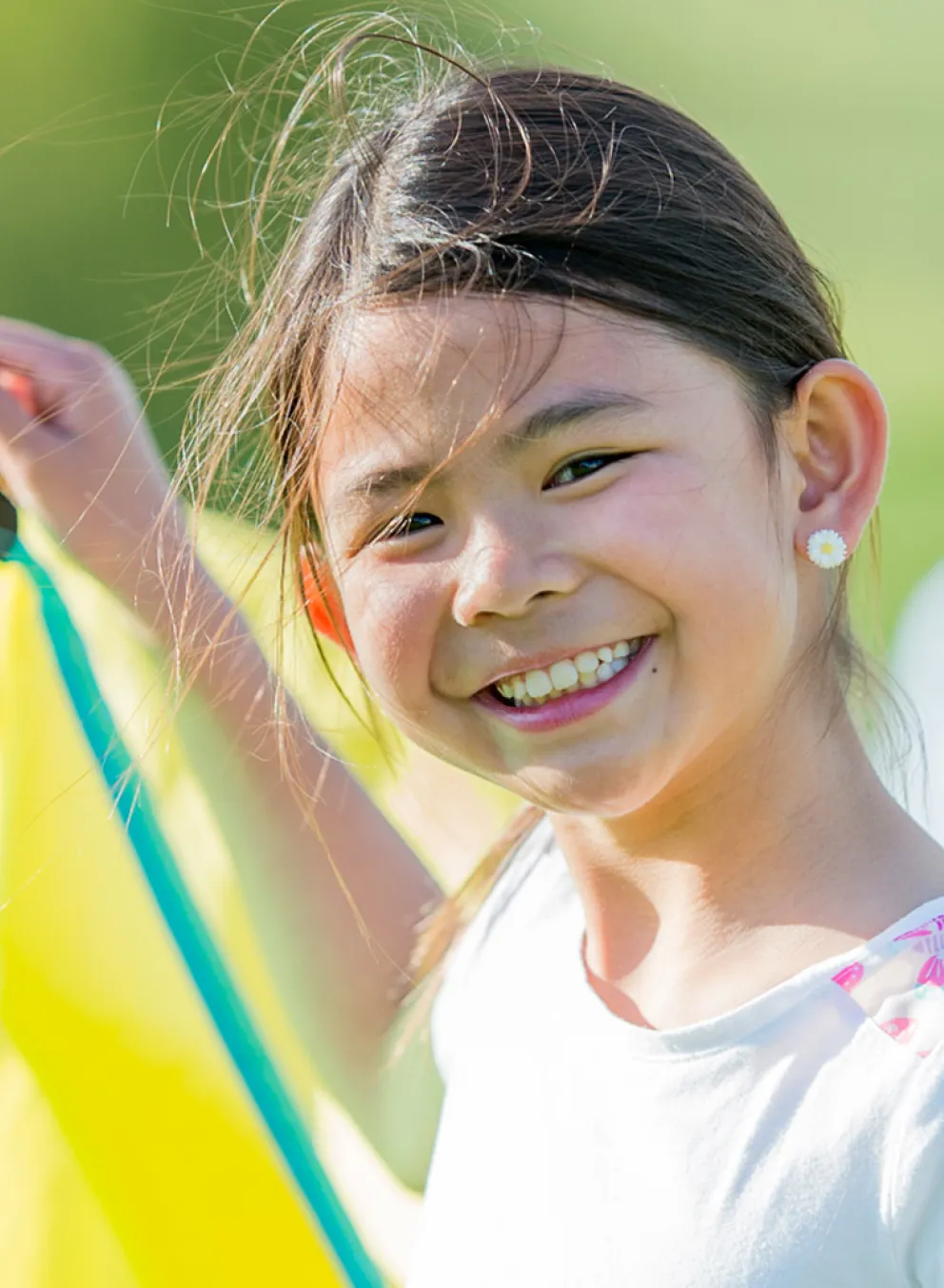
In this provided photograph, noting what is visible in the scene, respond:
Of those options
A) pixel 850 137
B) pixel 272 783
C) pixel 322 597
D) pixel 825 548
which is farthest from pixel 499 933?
pixel 850 137

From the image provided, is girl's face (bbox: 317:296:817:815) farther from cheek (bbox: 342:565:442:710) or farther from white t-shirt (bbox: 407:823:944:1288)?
white t-shirt (bbox: 407:823:944:1288)

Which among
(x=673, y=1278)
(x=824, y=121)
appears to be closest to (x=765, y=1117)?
(x=673, y=1278)

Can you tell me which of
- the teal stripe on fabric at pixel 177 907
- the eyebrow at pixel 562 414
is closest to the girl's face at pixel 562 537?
the eyebrow at pixel 562 414

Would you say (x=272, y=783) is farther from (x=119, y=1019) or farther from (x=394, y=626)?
(x=394, y=626)

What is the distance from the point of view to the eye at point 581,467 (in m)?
0.72

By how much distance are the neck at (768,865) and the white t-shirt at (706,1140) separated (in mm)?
26

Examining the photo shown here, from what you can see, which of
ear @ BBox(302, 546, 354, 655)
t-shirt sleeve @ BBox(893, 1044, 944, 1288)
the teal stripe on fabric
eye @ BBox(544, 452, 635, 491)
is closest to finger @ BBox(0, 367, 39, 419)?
the teal stripe on fabric

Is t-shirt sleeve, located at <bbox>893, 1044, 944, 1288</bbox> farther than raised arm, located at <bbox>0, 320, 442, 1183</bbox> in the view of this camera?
No

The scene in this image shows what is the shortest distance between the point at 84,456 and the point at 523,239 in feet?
1.41

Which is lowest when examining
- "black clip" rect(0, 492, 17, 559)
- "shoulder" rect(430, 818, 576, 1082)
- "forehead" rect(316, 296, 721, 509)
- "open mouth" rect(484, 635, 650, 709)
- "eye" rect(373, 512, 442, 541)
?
"shoulder" rect(430, 818, 576, 1082)

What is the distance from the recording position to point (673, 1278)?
29.2 inches

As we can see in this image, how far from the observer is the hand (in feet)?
3.37

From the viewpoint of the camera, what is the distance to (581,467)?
73 centimetres

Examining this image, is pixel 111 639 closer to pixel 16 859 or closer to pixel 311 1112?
pixel 16 859
